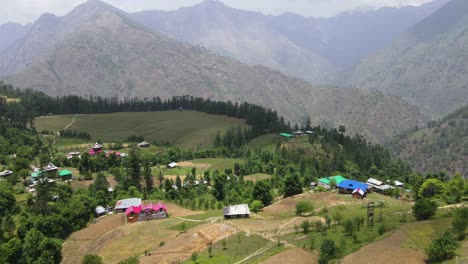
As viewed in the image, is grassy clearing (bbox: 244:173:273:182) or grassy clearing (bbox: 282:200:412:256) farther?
grassy clearing (bbox: 244:173:273:182)

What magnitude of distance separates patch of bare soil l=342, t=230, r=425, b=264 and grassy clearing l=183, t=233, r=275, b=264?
14.2 meters

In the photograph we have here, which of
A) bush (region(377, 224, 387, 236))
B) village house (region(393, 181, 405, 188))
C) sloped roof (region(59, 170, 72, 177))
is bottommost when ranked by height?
village house (region(393, 181, 405, 188))

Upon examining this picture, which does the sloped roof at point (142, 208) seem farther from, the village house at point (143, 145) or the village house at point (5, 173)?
the village house at point (143, 145)

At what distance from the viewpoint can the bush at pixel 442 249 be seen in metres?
42.3

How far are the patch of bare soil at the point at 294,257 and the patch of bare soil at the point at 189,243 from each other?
15.0 meters

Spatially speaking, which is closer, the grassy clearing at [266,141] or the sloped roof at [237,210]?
the sloped roof at [237,210]

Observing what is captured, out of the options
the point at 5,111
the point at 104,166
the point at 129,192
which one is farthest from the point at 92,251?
the point at 5,111

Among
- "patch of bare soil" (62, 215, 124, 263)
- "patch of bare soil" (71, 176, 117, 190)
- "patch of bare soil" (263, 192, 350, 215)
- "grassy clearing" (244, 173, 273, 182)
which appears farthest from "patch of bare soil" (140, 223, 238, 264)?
"grassy clearing" (244, 173, 273, 182)

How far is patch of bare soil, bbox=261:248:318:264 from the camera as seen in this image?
4733 cm

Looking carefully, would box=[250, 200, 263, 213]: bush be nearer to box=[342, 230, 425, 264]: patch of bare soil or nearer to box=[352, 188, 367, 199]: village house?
box=[352, 188, 367, 199]: village house

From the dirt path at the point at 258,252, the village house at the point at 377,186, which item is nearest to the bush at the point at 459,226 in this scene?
the dirt path at the point at 258,252

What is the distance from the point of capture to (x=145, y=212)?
85.1 meters

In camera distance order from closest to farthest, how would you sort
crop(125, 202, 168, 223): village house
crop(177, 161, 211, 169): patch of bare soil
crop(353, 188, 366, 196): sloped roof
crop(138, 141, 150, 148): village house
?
crop(125, 202, 168, 223): village house, crop(353, 188, 366, 196): sloped roof, crop(177, 161, 211, 169): patch of bare soil, crop(138, 141, 150, 148): village house

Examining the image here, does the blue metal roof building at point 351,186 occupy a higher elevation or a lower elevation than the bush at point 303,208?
lower
